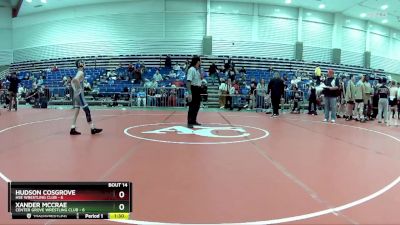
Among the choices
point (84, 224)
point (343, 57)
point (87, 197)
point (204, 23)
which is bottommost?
point (84, 224)

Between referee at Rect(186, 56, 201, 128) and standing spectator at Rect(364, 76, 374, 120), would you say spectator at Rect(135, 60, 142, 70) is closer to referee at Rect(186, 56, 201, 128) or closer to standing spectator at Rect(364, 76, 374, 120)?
standing spectator at Rect(364, 76, 374, 120)

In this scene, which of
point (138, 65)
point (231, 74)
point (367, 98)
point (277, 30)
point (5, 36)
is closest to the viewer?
point (367, 98)

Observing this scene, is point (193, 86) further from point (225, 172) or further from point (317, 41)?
point (317, 41)

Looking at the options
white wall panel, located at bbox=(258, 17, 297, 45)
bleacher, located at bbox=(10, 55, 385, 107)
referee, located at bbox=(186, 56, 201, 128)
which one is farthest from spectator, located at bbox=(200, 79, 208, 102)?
referee, located at bbox=(186, 56, 201, 128)

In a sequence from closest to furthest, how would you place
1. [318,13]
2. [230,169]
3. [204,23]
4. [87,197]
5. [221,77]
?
[87,197] → [230,169] → [221,77] → [204,23] → [318,13]

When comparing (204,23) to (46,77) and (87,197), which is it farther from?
(87,197)

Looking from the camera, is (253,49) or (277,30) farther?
(277,30)

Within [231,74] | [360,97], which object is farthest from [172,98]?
[360,97]

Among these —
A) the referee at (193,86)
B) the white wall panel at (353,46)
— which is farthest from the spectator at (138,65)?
the white wall panel at (353,46)

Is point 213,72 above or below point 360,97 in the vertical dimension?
above

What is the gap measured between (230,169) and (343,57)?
28.6 m

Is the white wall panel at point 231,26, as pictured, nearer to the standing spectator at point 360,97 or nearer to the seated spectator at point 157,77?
the seated spectator at point 157,77

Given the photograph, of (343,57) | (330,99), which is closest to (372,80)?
(343,57)

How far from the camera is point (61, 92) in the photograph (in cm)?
2184
